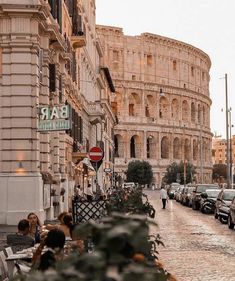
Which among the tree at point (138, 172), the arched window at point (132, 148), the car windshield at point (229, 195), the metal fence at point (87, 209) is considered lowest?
the metal fence at point (87, 209)

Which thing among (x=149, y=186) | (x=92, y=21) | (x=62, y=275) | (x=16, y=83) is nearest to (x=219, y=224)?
(x=16, y=83)

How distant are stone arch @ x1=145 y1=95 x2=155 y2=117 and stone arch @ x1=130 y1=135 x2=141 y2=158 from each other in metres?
4.49

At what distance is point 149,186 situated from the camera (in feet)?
397

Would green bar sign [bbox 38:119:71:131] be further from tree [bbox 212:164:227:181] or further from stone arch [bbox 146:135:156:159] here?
tree [bbox 212:164:227:181]

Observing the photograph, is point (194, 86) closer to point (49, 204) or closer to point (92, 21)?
point (92, 21)

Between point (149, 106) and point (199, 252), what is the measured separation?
11115 cm

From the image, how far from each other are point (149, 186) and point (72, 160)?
266 feet

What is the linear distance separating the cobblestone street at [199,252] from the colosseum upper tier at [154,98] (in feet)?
307

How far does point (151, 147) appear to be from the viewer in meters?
128

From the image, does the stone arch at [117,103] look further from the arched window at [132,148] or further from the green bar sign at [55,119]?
the green bar sign at [55,119]

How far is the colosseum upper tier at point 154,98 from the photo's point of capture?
406 feet

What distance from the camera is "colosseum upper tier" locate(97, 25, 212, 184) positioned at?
4870 inches

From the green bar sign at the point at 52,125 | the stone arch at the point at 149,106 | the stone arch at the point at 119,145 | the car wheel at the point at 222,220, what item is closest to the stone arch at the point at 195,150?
the stone arch at the point at 149,106

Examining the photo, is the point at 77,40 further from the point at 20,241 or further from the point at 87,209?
the point at 20,241
